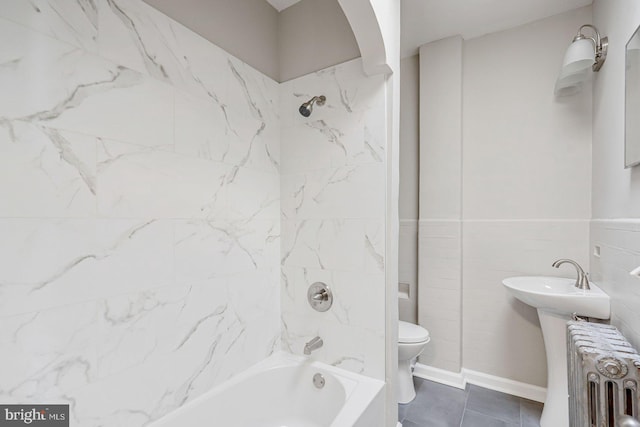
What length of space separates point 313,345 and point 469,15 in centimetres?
251

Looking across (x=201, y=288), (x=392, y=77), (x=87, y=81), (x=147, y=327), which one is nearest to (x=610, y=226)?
(x=392, y=77)

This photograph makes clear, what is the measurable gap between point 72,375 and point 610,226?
98.7 inches

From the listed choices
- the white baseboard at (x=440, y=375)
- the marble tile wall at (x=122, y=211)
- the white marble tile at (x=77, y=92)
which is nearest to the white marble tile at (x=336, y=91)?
the marble tile wall at (x=122, y=211)

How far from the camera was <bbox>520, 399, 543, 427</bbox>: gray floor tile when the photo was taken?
1885mm

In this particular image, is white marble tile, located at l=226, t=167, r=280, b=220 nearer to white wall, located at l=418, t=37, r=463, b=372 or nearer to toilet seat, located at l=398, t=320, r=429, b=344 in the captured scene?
toilet seat, located at l=398, t=320, r=429, b=344

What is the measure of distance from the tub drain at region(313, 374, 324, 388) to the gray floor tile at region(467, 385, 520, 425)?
3.86 ft

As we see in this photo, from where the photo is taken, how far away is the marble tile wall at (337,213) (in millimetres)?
1593

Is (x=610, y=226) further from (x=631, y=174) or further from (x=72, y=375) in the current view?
(x=72, y=375)

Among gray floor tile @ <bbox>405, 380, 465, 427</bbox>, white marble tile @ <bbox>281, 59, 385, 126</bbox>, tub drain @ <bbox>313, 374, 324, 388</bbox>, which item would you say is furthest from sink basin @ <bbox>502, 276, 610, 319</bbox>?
white marble tile @ <bbox>281, 59, 385, 126</bbox>

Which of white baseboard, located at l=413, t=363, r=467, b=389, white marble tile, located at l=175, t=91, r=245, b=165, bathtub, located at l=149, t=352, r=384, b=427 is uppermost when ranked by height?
white marble tile, located at l=175, t=91, r=245, b=165

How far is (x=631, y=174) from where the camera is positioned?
52.1 inches

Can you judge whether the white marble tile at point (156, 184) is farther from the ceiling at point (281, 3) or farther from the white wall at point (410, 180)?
the white wall at point (410, 180)

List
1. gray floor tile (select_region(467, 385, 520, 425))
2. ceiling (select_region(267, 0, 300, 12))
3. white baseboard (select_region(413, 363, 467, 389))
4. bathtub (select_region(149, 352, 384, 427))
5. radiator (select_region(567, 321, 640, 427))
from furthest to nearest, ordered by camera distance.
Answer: white baseboard (select_region(413, 363, 467, 389)) < gray floor tile (select_region(467, 385, 520, 425)) < ceiling (select_region(267, 0, 300, 12)) < bathtub (select_region(149, 352, 384, 427)) < radiator (select_region(567, 321, 640, 427))

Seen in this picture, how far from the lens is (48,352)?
95cm
